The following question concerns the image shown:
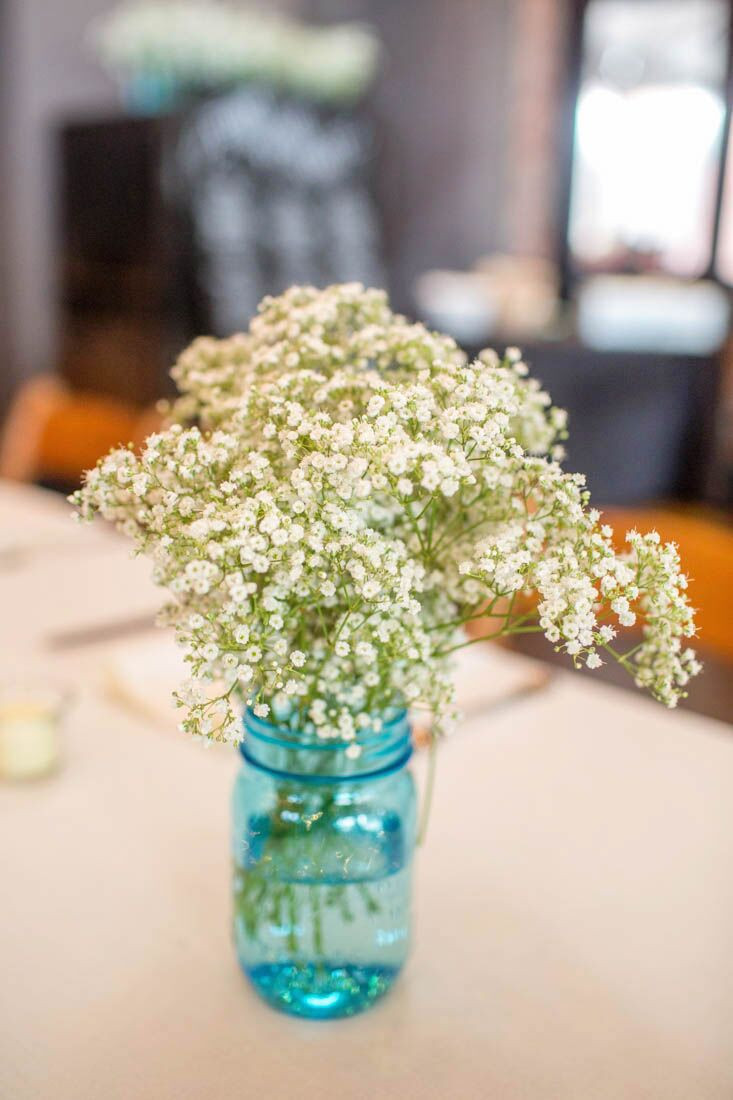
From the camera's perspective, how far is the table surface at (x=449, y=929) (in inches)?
27.9

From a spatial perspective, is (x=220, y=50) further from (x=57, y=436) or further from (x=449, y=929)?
(x=449, y=929)

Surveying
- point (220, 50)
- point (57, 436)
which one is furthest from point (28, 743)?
point (220, 50)

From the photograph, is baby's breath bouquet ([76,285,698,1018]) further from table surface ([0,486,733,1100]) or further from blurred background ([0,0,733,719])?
blurred background ([0,0,733,719])

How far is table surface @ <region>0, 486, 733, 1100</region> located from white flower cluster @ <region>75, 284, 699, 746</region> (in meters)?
0.24

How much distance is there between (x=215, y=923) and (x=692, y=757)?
0.60 m

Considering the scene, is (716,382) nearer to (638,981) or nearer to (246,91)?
(246,91)

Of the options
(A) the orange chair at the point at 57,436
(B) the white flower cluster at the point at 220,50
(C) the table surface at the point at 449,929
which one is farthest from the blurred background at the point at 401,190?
(C) the table surface at the point at 449,929

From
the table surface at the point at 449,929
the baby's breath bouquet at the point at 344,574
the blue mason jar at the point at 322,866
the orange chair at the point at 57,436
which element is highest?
the baby's breath bouquet at the point at 344,574

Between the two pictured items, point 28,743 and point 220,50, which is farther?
point 220,50

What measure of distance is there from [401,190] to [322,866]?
18.1 feet

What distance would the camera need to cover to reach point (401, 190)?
5.75 m

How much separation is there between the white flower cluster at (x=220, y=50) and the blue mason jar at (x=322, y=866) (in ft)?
14.9

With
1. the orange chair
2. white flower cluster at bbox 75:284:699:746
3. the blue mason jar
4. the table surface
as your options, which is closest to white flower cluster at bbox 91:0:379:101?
the orange chair

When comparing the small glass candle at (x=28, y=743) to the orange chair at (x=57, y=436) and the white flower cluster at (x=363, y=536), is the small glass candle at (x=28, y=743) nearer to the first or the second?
the white flower cluster at (x=363, y=536)
